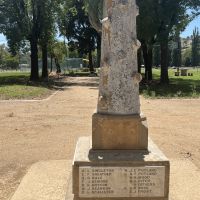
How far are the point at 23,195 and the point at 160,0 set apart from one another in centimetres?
2310

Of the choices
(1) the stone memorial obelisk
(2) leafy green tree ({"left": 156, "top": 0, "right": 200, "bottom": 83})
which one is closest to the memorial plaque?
(1) the stone memorial obelisk

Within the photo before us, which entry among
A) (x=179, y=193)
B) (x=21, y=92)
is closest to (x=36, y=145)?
(x=179, y=193)

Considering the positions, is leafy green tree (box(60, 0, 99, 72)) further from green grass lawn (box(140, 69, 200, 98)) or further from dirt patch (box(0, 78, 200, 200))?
dirt patch (box(0, 78, 200, 200))

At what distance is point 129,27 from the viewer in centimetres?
494

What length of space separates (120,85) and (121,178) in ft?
3.25

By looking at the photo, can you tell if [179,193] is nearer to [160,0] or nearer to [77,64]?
[160,0]

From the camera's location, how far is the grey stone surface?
4.93 meters

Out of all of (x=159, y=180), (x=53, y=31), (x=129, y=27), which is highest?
(x=53, y=31)

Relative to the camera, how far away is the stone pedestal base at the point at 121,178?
15.1 ft

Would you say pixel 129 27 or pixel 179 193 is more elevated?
pixel 129 27

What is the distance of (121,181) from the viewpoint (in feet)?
15.2

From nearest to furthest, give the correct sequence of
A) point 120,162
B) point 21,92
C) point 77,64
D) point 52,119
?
point 120,162 < point 52,119 < point 21,92 < point 77,64

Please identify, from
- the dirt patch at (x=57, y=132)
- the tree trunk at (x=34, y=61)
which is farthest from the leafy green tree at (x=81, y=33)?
the dirt patch at (x=57, y=132)

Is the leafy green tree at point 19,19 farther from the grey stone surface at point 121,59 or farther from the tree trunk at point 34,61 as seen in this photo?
the grey stone surface at point 121,59
